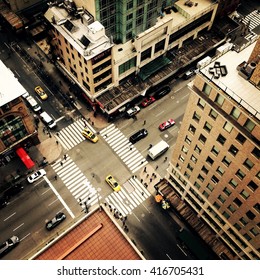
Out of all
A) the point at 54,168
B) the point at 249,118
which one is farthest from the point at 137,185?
the point at 249,118

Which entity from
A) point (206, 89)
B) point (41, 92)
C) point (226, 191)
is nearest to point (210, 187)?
point (226, 191)

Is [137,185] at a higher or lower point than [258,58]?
higher

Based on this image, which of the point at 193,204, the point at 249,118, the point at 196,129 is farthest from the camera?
the point at 193,204

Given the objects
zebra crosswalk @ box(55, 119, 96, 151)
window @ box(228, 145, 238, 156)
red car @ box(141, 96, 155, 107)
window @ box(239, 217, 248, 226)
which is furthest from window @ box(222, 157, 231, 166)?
zebra crosswalk @ box(55, 119, 96, 151)

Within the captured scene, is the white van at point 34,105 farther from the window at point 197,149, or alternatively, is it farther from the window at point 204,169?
the window at point 204,169

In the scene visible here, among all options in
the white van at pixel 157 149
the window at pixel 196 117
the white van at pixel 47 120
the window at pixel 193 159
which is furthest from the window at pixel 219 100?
the white van at pixel 47 120

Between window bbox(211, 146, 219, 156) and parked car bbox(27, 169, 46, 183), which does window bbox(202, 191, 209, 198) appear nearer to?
window bbox(211, 146, 219, 156)

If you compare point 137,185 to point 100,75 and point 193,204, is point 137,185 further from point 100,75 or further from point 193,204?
point 100,75
